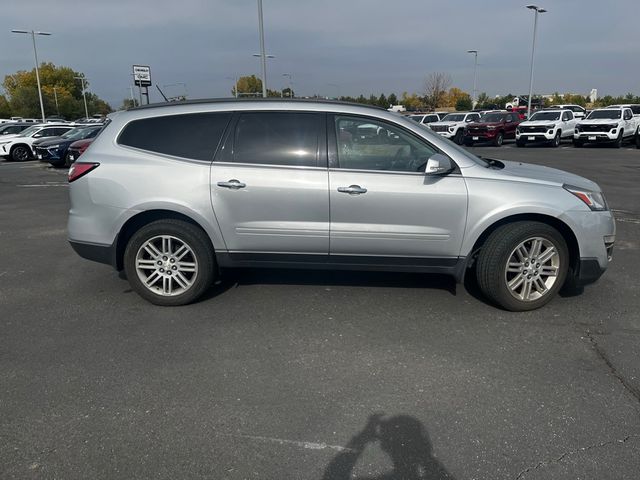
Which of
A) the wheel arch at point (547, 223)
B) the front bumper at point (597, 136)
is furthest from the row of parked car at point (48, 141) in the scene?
the front bumper at point (597, 136)

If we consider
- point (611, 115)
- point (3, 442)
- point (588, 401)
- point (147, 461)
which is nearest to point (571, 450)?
point (588, 401)

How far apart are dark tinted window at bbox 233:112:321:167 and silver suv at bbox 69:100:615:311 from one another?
1 cm

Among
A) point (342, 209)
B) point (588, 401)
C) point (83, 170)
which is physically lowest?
point (588, 401)

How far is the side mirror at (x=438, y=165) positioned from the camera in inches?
158

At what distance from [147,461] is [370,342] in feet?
5.99

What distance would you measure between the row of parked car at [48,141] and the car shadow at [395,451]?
50.9 ft

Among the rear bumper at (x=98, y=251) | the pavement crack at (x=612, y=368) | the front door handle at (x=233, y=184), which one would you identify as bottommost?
the pavement crack at (x=612, y=368)

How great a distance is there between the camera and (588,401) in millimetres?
3020

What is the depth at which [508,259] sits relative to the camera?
4172 millimetres

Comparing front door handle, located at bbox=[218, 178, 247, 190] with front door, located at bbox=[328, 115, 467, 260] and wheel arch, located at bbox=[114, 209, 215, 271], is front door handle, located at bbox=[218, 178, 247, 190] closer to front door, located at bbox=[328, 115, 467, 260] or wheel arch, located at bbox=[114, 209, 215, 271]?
wheel arch, located at bbox=[114, 209, 215, 271]

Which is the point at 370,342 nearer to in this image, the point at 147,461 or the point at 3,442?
the point at 147,461

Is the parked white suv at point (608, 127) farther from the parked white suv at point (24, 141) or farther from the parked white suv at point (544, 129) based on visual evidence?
the parked white suv at point (24, 141)

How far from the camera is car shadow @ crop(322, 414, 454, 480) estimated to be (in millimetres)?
2412

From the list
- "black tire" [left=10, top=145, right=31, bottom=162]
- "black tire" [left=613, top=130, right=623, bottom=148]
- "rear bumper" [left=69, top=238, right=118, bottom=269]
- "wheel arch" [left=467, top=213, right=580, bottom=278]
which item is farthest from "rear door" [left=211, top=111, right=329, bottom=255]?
"black tire" [left=613, top=130, right=623, bottom=148]
